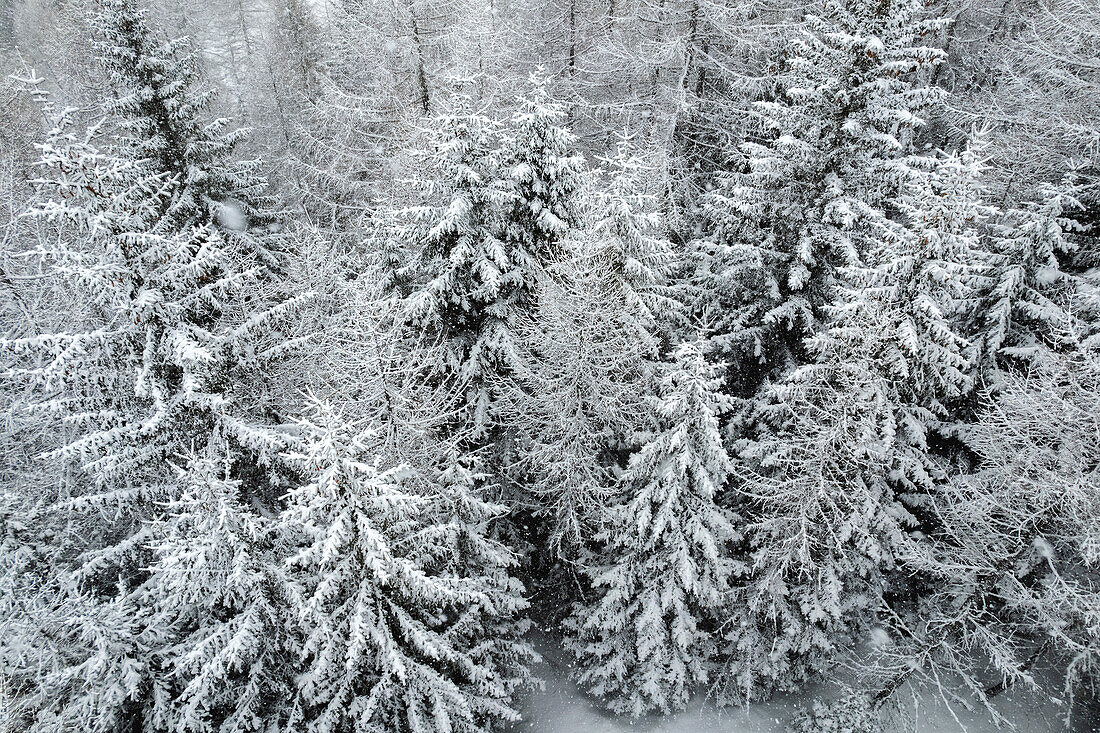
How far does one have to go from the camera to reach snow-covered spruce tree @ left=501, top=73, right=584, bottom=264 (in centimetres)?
1322

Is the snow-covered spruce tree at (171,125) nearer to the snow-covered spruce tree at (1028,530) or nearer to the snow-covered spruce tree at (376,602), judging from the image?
the snow-covered spruce tree at (376,602)

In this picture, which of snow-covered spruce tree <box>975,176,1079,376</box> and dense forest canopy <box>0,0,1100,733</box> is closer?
dense forest canopy <box>0,0,1100,733</box>

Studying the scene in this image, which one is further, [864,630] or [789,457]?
[864,630]

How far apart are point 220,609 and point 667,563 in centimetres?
897

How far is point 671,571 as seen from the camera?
41.2ft

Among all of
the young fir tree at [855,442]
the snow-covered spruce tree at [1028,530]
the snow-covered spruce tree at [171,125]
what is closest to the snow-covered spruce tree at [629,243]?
the young fir tree at [855,442]

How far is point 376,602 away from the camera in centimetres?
989

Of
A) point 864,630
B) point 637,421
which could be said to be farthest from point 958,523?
point 637,421

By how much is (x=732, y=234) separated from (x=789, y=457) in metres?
6.02

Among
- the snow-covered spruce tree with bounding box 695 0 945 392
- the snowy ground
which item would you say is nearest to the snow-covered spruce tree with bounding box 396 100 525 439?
the snow-covered spruce tree with bounding box 695 0 945 392

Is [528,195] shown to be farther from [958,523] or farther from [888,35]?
[958,523]

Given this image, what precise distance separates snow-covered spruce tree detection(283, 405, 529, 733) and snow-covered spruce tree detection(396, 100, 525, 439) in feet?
10.3

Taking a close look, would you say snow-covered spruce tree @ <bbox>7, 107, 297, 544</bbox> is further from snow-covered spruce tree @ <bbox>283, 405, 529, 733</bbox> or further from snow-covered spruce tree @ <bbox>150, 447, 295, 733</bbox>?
snow-covered spruce tree @ <bbox>283, 405, 529, 733</bbox>

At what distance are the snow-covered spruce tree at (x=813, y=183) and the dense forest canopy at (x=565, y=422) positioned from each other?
10cm
